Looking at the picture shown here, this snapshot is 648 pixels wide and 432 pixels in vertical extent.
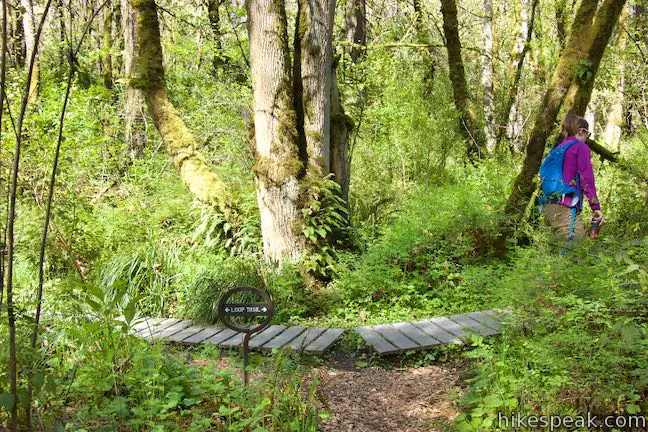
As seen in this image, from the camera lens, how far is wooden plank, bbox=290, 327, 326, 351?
4.34 metres

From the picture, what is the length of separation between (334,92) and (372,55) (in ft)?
15.9

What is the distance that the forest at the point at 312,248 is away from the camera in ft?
9.05

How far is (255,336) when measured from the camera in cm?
455

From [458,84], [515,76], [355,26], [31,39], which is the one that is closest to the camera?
[31,39]

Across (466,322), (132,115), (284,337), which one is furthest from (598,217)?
(132,115)

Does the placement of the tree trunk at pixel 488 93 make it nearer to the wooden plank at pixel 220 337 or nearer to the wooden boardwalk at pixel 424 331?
the wooden boardwalk at pixel 424 331

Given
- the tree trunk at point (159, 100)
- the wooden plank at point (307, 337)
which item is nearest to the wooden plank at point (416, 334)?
the wooden plank at point (307, 337)

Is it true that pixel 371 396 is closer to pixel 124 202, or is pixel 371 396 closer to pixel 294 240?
pixel 294 240

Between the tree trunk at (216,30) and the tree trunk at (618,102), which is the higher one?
the tree trunk at (216,30)

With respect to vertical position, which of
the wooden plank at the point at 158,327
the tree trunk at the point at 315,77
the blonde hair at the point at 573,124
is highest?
the tree trunk at the point at 315,77

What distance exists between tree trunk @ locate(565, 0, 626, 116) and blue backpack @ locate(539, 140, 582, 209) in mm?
1491

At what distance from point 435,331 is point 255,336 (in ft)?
5.37

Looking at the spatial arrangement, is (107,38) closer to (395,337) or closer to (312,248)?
(312,248)

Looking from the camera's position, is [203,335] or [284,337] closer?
[284,337]
